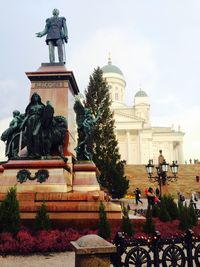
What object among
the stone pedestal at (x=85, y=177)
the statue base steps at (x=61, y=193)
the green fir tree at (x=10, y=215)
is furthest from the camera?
the stone pedestal at (x=85, y=177)

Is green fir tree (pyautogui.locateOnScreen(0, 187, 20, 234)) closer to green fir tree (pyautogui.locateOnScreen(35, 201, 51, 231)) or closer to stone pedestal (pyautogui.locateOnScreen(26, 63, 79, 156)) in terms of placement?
green fir tree (pyautogui.locateOnScreen(35, 201, 51, 231))

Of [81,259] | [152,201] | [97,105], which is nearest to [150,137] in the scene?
[97,105]

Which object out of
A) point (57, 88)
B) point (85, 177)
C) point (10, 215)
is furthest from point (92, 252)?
point (57, 88)

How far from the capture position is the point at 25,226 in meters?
8.03

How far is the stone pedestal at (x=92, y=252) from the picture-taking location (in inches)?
151

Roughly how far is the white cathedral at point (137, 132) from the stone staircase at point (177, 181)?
3164cm

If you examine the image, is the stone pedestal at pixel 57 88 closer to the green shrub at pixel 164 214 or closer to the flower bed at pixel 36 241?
the green shrub at pixel 164 214

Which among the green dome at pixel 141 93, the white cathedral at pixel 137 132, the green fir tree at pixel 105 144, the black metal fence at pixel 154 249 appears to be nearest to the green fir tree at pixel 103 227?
the black metal fence at pixel 154 249

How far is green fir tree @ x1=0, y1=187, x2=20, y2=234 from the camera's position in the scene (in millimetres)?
7277

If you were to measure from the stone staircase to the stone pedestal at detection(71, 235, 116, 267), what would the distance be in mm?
32154

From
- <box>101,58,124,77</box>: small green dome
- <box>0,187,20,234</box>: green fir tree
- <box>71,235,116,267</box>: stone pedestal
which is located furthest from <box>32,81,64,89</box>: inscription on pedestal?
<box>101,58,124,77</box>: small green dome

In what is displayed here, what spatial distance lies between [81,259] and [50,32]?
1088 centimetres

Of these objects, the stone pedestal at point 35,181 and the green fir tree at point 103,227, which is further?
the stone pedestal at point 35,181

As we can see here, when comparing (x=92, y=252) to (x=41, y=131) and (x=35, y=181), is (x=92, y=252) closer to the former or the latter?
(x=35, y=181)
